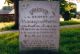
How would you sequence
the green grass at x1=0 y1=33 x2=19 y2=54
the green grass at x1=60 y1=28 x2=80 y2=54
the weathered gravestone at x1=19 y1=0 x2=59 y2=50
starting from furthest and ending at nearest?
the green grass at x1=60 y1=28 x2=80 y2=54
the green grass at x1=0 y1=33 x2=19 y2=54
the weathered gravestone at x1=19 y1=0 x2=59 y2=50

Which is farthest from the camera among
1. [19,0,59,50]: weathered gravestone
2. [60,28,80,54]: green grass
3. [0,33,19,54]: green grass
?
[60,28,80,54]: green grass

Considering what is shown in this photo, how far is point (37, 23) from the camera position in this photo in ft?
29.3

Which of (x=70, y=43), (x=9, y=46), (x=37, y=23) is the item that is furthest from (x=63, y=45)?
(x=37, y=23)

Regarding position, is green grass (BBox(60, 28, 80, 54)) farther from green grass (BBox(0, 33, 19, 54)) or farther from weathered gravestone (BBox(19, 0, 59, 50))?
green grass (BBox(0, 33, 19, 54))

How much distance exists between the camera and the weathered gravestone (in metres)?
8.91

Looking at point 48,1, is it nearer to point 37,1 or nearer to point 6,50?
point 37,1

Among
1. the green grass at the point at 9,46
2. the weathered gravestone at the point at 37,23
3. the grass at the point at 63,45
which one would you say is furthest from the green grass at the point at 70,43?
the green grass at the point at 9,46

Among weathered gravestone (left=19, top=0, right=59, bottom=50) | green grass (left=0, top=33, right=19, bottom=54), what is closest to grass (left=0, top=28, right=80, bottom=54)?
green grass (left=0, top=33, right=19, bottom=54)

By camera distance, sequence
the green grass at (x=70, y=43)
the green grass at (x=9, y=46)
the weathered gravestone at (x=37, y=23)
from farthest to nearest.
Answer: the green grass at (x=70, y=43)
the green grass at (x=9, y=46)
the weathered gravestone at (x=37, y=23)

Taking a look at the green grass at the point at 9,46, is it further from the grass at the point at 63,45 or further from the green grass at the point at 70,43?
the green grass at the point at 70,43

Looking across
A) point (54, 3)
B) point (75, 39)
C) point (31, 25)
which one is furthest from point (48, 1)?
point (75, 39)

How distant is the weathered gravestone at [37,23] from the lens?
8914mm

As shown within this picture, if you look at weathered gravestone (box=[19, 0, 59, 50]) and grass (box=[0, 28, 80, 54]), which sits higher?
weathered gravestone (box=[19, 0, 59, 50])

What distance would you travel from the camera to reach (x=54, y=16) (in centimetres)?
897
